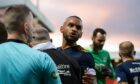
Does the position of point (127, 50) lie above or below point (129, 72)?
above

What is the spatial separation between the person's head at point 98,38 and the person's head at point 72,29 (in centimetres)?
193

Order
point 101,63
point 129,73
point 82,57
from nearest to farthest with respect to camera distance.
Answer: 1. point 82,57
2. point 101,63
3. point 129,73

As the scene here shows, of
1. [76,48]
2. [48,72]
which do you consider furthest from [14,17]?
[76,48]

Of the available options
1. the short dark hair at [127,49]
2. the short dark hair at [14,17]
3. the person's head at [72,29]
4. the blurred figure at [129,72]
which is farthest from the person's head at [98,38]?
the short dark hair at [14,17]

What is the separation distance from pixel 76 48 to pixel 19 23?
168 centimetres

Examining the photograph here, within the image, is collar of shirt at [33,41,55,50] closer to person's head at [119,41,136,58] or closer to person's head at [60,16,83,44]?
person's head at [60,16,83,44]

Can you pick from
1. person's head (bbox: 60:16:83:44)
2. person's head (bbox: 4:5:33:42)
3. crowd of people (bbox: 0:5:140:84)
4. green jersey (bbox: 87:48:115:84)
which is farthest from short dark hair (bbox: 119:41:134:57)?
person's head (bbox: 4:5:33:42)

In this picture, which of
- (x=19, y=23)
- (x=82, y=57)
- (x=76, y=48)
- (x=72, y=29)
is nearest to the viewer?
(x=19, y=23)

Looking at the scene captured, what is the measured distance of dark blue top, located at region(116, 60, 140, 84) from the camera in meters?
6.86

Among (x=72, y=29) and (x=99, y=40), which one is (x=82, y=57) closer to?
(x=72, y=29)

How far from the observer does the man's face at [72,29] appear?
4.97m

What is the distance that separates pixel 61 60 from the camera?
14.4 ft

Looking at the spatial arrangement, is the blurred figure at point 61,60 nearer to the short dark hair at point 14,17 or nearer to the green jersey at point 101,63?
the short dark hair at point 14,17

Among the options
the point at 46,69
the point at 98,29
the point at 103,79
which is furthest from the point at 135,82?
the point at 46,69
